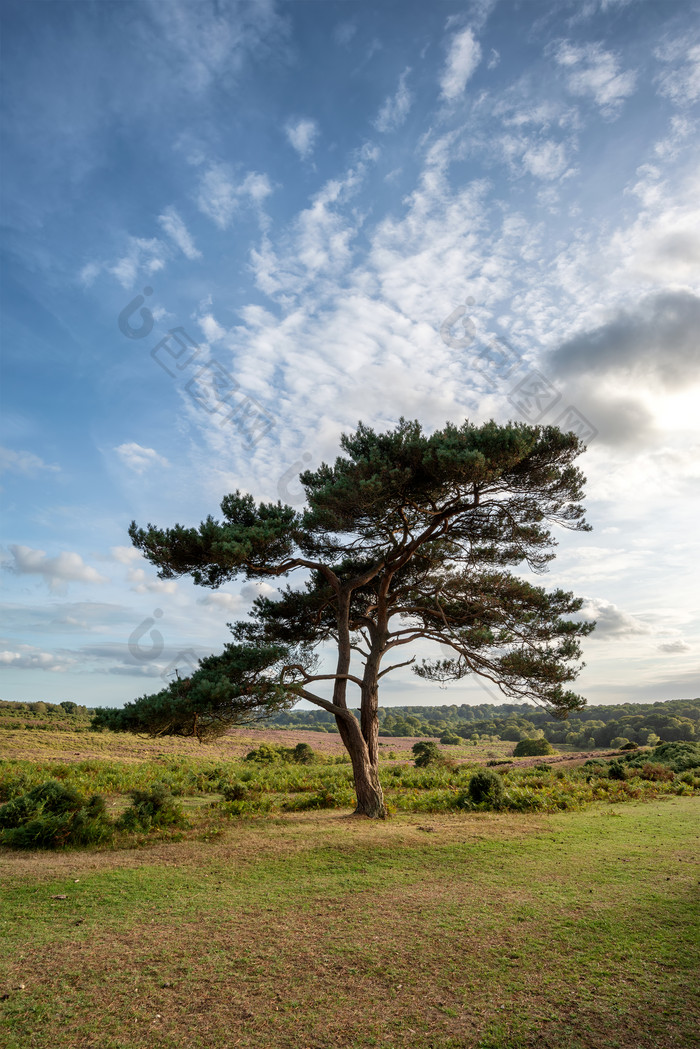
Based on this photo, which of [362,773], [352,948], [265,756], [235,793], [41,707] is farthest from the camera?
[41,707]

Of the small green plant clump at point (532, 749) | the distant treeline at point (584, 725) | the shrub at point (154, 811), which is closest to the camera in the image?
the shrub at point (154, 811)

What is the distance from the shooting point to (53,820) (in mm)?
10758

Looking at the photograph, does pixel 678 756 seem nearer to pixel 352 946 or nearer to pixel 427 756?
pixel 427 756

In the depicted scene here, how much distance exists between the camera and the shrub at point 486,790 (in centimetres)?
1609

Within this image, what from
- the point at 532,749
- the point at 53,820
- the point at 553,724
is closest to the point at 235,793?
the point at 53,820

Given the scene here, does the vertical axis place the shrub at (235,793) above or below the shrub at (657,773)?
above

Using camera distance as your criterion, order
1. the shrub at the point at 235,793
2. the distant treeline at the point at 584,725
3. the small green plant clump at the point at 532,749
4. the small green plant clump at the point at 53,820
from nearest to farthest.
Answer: the small green plant clump at the point at 53,820 < the shrub at the point at 235,793 < the small green plant clump at the point at 532,749 < the distant treeline at the point at 584,725

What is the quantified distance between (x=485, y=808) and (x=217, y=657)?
9.58m

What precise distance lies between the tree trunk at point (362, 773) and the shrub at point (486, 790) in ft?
12.6

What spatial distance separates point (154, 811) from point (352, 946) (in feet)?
26.5

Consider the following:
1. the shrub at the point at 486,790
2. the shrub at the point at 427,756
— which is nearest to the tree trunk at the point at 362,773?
the shrub at the point at 486,790

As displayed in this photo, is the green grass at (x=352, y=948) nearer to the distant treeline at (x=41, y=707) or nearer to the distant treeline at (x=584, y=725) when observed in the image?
the distant treeline at (x=584, y=725)

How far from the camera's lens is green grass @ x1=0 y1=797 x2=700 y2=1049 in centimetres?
436

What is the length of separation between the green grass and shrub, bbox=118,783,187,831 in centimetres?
189
